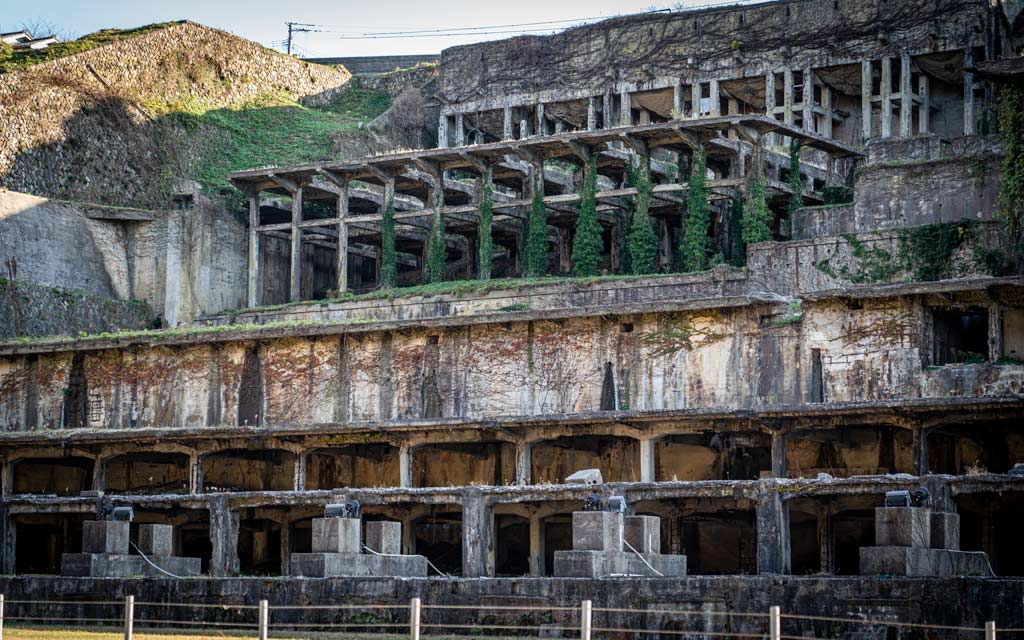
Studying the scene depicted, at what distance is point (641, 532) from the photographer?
143 ft

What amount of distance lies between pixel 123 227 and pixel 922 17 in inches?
1382

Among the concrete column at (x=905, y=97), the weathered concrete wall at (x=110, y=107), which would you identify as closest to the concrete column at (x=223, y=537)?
the weathered concrete wall at (x=110, y=107)

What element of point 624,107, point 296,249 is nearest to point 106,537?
point 296,249

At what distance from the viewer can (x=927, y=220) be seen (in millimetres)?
59969

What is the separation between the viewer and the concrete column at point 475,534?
1852 inches

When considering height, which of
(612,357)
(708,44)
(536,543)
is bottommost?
(536,543)

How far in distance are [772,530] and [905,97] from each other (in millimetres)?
39248

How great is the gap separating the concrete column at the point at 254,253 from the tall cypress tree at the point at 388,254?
18.0 feet

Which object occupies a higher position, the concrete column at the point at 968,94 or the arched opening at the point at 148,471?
the concrete column at the point at 968,94

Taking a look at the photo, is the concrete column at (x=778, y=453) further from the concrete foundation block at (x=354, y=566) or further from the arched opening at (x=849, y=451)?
the concrete foundation block at (x=354, y=566)

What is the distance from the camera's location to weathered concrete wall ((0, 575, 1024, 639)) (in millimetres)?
35844

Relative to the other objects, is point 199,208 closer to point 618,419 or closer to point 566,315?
point 566,315

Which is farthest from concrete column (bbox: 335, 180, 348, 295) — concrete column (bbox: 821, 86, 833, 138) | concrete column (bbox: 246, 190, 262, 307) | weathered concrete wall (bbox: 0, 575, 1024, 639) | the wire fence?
the wire fence

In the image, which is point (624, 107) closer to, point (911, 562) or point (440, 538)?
point (440, 538)
